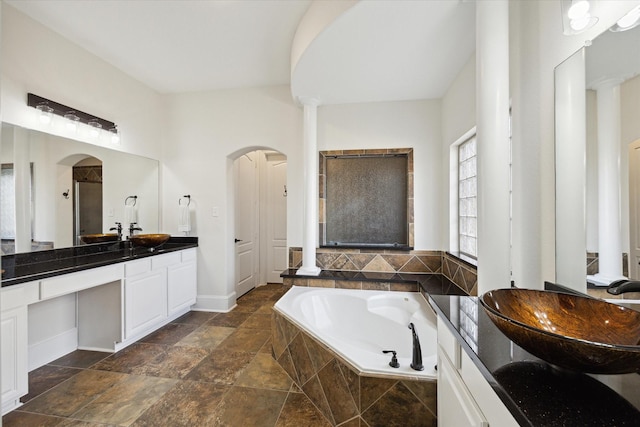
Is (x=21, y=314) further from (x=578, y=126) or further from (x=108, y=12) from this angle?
(x=578, y=126)

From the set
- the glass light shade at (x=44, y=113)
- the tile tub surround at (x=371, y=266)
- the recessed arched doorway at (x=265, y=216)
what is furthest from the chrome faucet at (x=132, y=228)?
the tile tub surround at (x=371, y=266)

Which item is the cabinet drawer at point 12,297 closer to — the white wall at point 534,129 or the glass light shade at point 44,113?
the glass light shade at point 44,113

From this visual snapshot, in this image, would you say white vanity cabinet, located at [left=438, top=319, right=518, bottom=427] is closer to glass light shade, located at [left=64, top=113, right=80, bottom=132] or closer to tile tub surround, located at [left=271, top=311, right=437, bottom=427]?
tile tub surround, located at [left=271, top=311, right=437, bottom=427]

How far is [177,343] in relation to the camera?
275 cm

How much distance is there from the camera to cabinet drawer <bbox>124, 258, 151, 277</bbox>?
8.59 ft

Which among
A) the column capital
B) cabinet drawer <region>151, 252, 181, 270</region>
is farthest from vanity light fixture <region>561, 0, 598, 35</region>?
cabinet drawer <region>151, 252, 181, 270</region>

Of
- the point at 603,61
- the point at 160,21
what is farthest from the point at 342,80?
the point at 603,61

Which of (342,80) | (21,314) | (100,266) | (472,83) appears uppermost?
(342,80)

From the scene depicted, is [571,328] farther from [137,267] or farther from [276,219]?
[276,219]

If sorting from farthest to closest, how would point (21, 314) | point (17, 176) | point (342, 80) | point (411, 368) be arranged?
point (342, 80) < point (17, 176) < point (21, 314) < point (411, 368)

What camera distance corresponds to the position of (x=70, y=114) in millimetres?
2600

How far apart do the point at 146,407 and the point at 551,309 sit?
234 centimetres

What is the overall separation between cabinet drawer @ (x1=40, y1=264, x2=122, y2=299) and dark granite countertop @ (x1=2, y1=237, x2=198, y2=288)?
43 mm

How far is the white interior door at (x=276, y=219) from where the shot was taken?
195 inches
